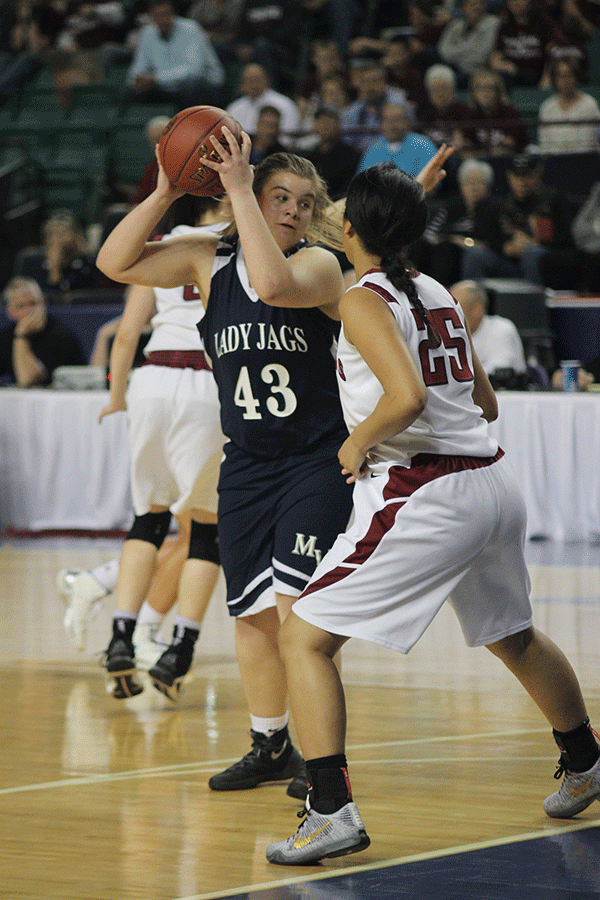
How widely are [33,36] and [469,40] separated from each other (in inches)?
218

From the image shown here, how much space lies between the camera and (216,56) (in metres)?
13.8

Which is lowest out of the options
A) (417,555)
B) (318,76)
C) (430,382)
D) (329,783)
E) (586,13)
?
(329,783)

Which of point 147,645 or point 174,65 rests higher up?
point 174,65

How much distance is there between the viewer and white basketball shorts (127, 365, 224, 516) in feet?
15.8

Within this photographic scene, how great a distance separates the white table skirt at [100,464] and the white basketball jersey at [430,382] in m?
5.12

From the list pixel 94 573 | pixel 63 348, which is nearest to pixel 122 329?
pixel 94 573

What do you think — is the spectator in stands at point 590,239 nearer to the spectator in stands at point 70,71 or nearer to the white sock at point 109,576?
the white sock at point 109,576

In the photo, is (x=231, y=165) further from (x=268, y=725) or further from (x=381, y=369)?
(x=268, y=725)

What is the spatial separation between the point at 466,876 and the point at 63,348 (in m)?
7.61

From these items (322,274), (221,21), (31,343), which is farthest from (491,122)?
(322,274)

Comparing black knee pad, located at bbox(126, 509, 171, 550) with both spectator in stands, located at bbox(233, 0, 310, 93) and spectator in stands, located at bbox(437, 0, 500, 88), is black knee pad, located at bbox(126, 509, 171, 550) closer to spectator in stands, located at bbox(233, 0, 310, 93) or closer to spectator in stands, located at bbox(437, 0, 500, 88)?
spectator in stands, located at bbox(437, 0, 500, 88)

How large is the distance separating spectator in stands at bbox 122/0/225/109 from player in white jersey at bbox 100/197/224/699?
28.1 feet

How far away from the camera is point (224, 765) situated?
391 cm

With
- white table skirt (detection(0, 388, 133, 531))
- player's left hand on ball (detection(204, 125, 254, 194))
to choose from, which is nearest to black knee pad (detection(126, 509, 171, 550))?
player's left hand on ball (detection(204, 125, 254, 194))
